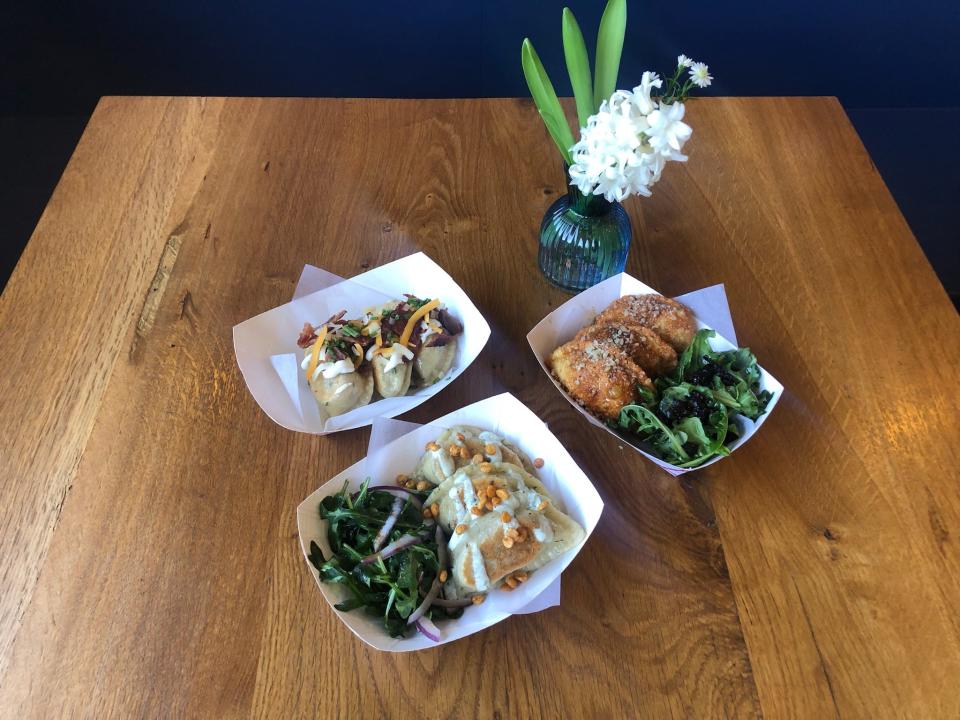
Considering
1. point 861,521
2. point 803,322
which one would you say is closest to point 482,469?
point 861,521

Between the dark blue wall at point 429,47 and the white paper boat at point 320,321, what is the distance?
5.40 ft

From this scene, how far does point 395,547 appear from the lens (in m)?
0.98

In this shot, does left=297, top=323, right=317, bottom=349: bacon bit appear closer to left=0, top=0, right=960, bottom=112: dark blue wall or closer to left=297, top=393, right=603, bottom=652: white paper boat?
left=297, top=393, right=603, bottom=652: white paper boat

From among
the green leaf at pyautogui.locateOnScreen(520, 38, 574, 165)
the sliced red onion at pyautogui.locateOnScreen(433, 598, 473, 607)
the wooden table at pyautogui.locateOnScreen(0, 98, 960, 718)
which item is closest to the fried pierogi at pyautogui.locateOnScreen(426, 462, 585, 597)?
the sliced red onion at pyautogui.locateOnScreen(433, 598, 473, 607)

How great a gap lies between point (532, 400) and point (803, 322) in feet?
2.05

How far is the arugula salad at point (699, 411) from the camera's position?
1.12 m

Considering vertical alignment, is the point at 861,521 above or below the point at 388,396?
below

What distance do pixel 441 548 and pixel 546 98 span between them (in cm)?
83

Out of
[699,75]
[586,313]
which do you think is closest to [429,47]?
[586,313]

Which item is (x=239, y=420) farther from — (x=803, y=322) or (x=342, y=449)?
(x=803, y=322)

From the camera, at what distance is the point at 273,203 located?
162cm

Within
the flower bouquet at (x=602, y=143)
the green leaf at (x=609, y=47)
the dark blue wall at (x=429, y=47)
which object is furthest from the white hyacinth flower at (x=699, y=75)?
the dark blue wall at (x=429, y=47)

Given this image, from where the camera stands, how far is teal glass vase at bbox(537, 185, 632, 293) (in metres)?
1.33

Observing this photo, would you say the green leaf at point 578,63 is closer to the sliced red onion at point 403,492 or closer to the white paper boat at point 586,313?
the white paper boat at point 586,313
